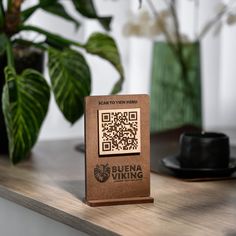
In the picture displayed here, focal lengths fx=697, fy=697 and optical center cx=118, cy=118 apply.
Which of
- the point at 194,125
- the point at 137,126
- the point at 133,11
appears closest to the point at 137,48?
the point at 133,11

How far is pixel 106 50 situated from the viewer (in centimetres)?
141

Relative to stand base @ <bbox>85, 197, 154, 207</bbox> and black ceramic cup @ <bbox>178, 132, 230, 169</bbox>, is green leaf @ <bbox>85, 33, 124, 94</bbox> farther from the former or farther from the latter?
stand base @ <bbox>85, 197, 154, 207</bbox>

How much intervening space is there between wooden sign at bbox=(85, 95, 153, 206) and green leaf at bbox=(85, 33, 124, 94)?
376 millimetres

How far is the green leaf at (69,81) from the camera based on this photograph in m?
1.34

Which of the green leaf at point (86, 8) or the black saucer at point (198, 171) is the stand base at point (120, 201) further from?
the green leaf at point (86, 8)

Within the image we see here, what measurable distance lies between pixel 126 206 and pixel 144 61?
1.20 meters

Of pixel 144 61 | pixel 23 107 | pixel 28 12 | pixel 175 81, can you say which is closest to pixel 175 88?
pixel 175 81

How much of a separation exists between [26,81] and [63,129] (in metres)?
0.76

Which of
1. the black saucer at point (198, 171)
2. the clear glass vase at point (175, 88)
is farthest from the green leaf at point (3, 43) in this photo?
the clear glass vase at point (175, 88)

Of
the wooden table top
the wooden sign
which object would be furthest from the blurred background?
the wooden sign

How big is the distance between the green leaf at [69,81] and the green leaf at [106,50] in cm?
5

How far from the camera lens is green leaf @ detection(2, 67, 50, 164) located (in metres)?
1.26

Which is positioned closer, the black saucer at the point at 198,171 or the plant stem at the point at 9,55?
the black saucer at the point at 198,171

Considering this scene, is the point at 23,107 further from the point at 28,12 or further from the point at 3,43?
the point at 28,12
